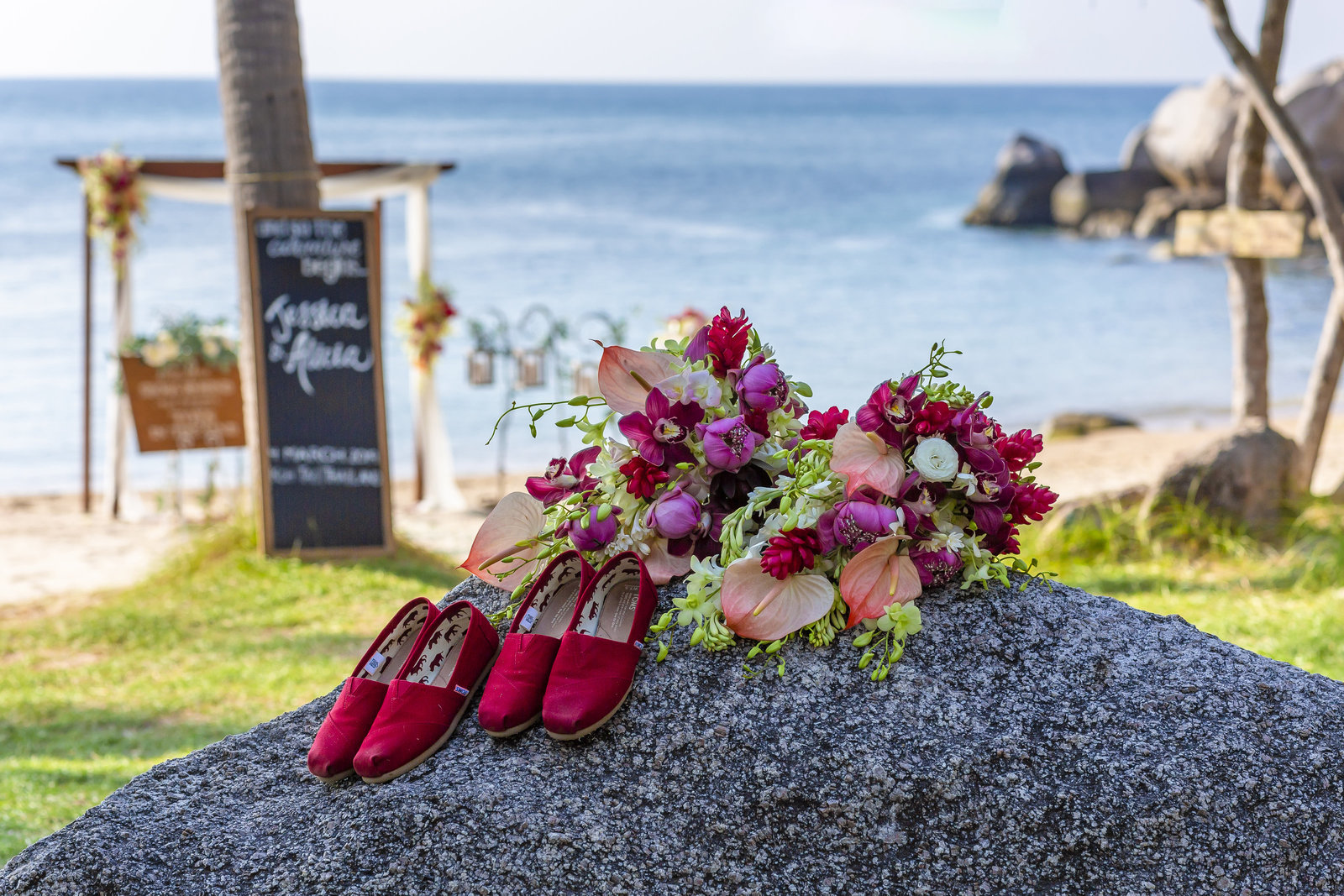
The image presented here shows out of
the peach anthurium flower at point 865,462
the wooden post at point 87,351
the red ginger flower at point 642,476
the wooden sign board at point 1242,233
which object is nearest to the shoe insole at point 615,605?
the red ginger flower at point 642,476

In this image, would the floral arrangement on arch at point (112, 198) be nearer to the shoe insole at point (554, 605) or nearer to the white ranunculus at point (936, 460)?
the shoe insole at point (554, 605)

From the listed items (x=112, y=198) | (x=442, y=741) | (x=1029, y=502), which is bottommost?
(x=442, y=741)

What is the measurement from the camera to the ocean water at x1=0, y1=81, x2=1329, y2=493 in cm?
1395

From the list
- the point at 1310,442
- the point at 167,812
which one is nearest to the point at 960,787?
the point at 167,812

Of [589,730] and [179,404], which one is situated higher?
[179,404]

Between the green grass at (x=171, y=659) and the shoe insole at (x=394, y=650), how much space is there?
4.27 feet

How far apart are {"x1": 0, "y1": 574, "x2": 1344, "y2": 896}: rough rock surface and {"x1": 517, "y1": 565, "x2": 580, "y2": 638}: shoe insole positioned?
0.21 meters

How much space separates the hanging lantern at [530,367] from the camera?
294 inches

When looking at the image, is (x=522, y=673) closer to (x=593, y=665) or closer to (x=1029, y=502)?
(x=593, y=665)

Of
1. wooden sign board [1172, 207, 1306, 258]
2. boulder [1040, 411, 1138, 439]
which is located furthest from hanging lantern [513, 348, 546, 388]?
boulder [1040, 411, 1138, 439]

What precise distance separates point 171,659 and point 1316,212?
226 inches

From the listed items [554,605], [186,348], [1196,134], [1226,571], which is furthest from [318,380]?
[1196,134]

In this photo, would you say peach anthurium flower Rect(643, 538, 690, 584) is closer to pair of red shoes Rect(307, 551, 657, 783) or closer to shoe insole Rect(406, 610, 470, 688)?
pair of red shoes Rect(307, 551, 657, 783)

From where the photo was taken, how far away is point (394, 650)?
166 centimetres
